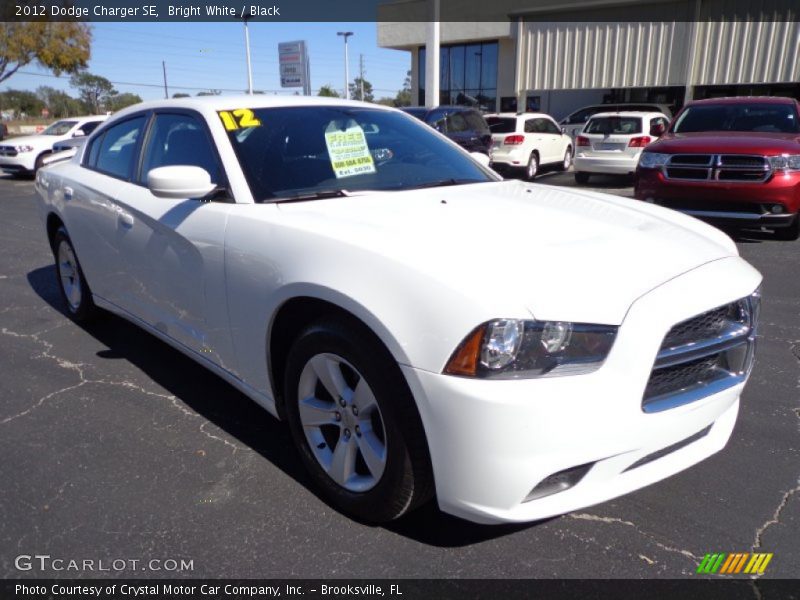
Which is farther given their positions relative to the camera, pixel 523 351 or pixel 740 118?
pixel 740 118

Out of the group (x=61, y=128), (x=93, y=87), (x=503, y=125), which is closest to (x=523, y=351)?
(x=503, y=125)

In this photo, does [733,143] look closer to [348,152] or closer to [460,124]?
[348,152]

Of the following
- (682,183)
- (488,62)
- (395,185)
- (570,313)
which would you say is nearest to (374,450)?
(570,313)

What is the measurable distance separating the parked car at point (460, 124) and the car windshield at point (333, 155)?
29.8ft

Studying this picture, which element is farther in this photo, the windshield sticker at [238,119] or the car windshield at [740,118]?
the car windshield at [740,118]

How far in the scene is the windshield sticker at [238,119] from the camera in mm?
2996

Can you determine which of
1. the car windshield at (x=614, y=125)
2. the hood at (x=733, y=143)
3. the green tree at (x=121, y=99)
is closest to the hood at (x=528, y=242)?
the hood at (x=733, y=143)

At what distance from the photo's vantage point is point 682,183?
274 inches

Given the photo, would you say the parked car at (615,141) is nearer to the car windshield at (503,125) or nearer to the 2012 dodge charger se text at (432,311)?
the car windshield at (503,125)

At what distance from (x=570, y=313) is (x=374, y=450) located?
900mm

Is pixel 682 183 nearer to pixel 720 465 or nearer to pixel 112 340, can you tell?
pixel 720 465

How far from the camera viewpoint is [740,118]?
7961 millimetres

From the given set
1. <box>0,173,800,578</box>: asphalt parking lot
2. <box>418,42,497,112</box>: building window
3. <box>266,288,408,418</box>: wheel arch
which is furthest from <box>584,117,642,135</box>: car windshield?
<box>418,42,497,112</box>: building window

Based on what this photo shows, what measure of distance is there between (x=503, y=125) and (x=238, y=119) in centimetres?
1199
